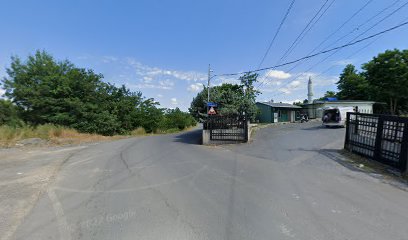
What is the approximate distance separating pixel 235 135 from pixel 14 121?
21133mm

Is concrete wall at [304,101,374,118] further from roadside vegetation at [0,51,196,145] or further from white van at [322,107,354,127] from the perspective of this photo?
roadside vegetation at [0,51,196,145]

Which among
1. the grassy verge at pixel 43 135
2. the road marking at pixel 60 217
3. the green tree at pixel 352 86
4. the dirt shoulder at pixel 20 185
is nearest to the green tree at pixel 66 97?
the grassy verge at pixel 43 135

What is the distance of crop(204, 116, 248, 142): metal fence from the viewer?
46.6 ft

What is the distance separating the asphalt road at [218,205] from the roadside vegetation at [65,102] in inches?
589

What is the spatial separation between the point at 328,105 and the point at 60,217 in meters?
40.6

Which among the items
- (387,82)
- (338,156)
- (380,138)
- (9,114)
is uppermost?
(387,82)

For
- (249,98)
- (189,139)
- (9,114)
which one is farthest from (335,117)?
(9,114)

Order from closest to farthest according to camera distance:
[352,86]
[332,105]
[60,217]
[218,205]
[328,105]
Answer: [60,217]
[218,205]
[332,105]
[328,105]
[352,86]

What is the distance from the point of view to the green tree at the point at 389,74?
31.5 metres

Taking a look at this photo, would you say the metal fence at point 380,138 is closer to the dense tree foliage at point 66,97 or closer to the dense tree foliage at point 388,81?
the dense tree foliage at point 66,97

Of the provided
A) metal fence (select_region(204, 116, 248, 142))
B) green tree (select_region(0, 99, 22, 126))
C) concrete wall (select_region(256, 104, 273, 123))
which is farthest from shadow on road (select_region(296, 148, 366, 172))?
concrete wall (select_region(256, 104, 273, 123))

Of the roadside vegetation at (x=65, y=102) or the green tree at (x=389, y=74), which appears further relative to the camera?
the green tree at (x=389, y=74)

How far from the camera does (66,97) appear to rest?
20984 mm

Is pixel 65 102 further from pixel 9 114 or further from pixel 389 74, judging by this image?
pixel 389 74
